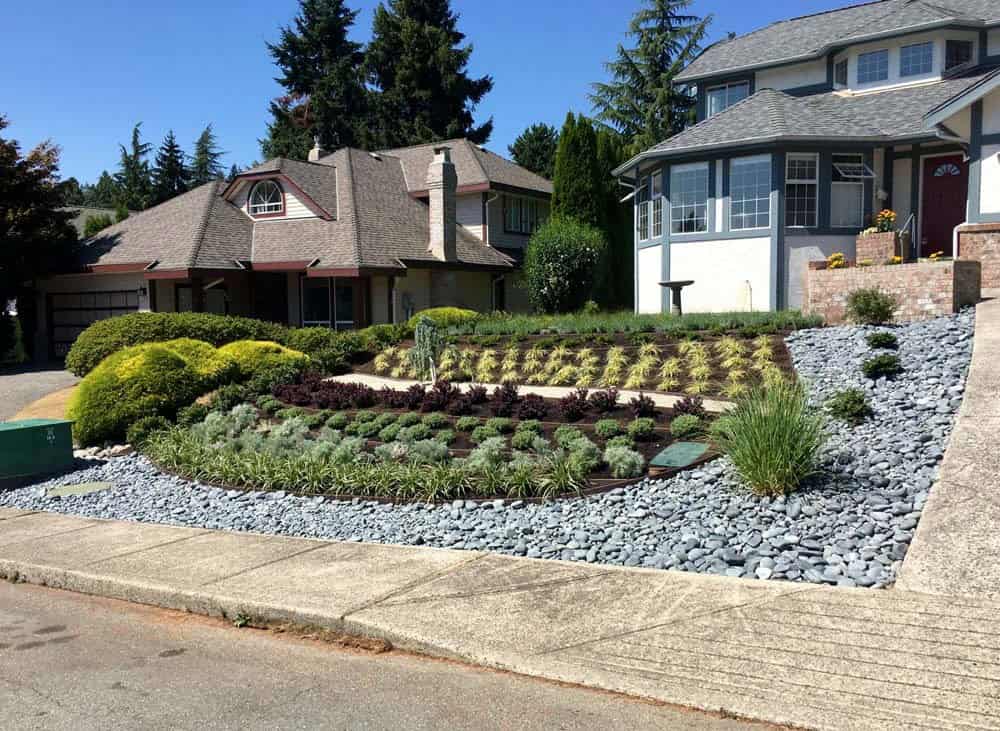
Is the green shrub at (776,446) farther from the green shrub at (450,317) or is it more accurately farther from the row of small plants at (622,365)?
the green shrub at (450,317)

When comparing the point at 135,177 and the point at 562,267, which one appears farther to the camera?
the point at 135,177

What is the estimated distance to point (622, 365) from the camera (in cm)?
1381

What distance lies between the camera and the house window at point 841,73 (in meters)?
22.5

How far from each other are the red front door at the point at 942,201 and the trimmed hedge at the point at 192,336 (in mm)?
12550

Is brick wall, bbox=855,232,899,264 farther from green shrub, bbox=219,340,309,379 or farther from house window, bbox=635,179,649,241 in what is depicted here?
green shrub, bbox=219,340,309,379

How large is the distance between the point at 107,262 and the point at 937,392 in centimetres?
2310

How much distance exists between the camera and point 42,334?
87.6 feet

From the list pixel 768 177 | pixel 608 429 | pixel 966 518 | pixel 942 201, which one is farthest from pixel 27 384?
pixel 942 201

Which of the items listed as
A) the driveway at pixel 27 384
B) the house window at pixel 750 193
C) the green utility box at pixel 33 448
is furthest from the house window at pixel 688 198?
the driveway at pixel 27 384

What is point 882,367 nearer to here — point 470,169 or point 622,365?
point 622,365

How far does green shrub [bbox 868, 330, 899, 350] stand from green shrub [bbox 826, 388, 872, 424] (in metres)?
2.81

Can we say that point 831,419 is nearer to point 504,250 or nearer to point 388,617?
point 388,617

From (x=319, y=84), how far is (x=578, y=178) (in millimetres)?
25493

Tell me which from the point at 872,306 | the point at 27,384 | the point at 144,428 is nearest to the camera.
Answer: the point at 144,428
